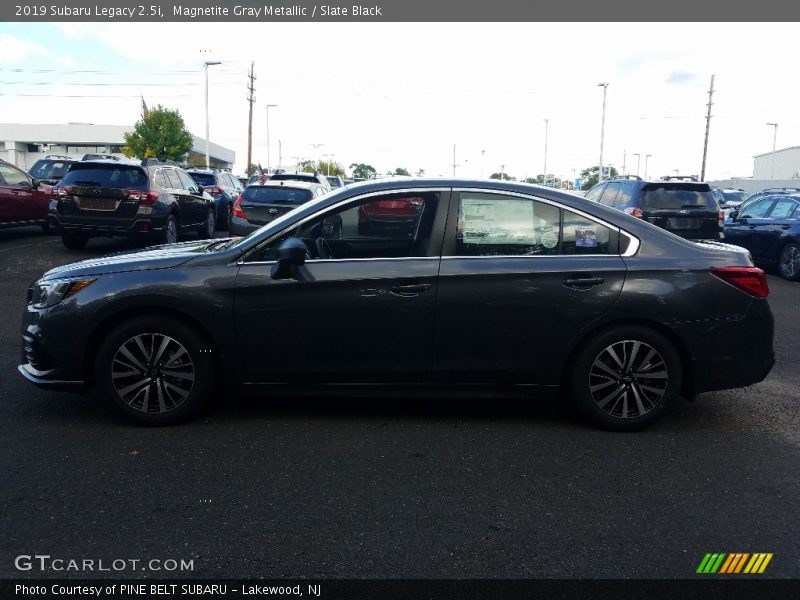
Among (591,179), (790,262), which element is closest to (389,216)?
(790,262)

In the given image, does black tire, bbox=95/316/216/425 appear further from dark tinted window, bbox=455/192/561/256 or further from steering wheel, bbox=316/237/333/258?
dark tinted window, bbox=455/192/561/256

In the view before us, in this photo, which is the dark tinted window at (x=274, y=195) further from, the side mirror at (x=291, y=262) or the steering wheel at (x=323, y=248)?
the side mirror at (x=291, y=262)

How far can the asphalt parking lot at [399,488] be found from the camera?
10.7 feet

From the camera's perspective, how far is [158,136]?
7256 cm

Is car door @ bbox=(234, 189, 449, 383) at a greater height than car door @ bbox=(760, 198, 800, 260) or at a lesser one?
lesser

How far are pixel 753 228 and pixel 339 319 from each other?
1211cm

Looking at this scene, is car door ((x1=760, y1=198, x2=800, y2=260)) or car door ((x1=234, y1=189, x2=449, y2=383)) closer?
car door ((x1=234, y1=189, x2=449, y2=383))

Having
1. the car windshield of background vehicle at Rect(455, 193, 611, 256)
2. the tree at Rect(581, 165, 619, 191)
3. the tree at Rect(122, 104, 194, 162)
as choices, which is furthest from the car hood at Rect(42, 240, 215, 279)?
the tree at Rect(122, 104, 194, 162)

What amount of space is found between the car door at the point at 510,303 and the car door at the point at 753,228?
1083 centimetres

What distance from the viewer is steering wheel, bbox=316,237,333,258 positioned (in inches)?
197

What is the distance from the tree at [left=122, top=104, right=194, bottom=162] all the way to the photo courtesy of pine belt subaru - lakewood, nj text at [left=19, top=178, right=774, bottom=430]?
70.6 m
